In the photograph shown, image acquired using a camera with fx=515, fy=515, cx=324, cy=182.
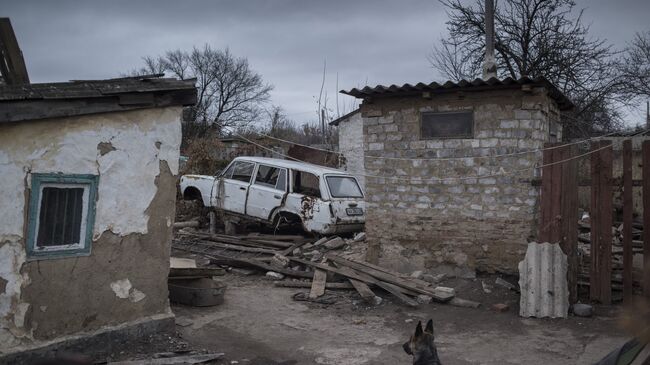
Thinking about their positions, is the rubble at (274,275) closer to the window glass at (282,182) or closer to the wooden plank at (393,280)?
the wooden plank at (393,280)

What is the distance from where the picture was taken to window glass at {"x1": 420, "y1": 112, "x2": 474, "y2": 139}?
8.27 m

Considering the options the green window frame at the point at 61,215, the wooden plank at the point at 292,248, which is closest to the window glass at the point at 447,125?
the wooden plank at the point at 292,248

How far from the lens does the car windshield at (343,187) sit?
37.4 feet

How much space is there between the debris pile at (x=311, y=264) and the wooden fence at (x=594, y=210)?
69.0 inches

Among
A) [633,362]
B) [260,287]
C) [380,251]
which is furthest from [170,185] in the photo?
[633,362]

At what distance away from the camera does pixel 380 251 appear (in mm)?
8984

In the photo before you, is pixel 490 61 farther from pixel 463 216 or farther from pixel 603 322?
pixel 603 322

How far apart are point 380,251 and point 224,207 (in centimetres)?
509

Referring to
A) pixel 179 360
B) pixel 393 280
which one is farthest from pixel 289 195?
pixel 179 360

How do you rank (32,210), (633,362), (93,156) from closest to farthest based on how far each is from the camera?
1. (633,362)
2. (32,210)
3. (93,156)

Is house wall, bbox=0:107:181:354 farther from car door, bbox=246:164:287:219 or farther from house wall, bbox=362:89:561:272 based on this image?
car door, bbox=246:164:287:219

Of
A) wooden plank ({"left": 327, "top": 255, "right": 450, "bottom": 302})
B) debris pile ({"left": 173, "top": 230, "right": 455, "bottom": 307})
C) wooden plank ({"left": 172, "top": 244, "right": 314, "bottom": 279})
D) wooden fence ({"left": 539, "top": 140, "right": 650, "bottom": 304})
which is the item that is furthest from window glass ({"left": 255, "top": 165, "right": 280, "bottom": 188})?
wooden fence ({"left": 539, "top": 140, "right": 650, "bottom": 304})

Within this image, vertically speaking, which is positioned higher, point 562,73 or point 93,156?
point 562,73

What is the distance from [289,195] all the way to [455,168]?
14.0 ft
